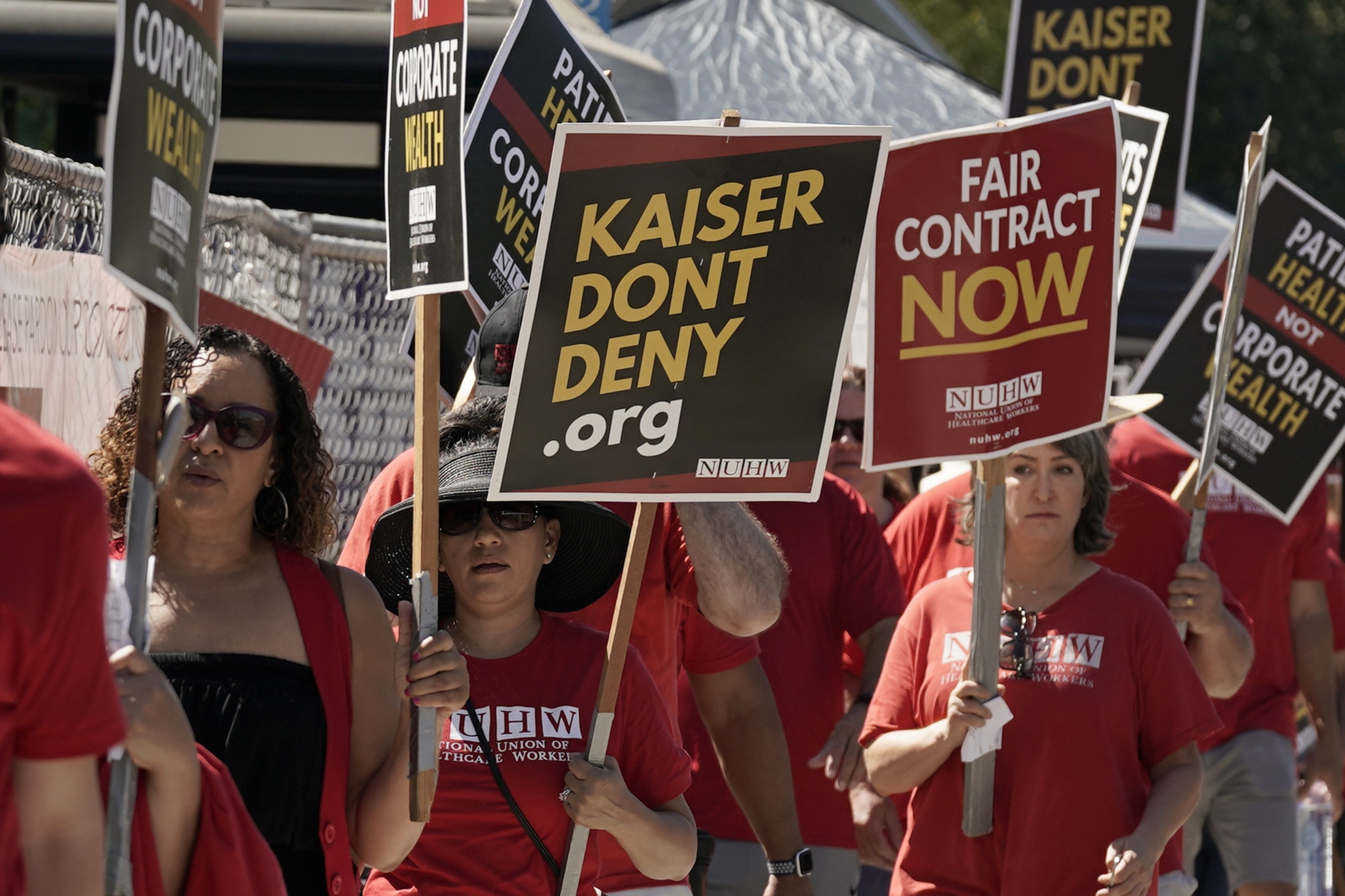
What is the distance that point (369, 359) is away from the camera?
19.4ft

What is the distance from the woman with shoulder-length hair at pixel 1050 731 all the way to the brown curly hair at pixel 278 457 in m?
1.51

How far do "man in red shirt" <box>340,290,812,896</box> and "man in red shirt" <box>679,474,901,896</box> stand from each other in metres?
0.45

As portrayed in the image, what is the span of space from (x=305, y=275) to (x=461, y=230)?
2.39m

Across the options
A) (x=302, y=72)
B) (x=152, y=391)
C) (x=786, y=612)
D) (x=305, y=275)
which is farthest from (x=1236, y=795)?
(x=152, y=391)

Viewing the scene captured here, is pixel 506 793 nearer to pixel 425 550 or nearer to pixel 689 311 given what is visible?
pixel 425 550

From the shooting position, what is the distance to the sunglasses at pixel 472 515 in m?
3.53

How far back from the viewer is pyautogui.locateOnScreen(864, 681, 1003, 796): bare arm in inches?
160

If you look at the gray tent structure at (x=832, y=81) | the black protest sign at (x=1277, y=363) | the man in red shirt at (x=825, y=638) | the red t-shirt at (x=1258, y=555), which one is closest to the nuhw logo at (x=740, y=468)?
the man in red shirt at (x=825, y=638)

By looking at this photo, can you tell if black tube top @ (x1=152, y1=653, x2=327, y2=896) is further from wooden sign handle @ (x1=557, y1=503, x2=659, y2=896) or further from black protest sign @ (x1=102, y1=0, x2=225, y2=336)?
black protest sign @ (x1=102, y1=0, x2=225, y2=336)

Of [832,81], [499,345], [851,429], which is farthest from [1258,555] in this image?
[832,81]

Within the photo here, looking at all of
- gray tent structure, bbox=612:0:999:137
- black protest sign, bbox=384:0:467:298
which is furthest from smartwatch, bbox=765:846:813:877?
gray tent structure, bbox=612:0:999:137

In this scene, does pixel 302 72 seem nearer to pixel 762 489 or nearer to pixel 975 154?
pixel 975 154

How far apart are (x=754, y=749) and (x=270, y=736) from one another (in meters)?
1.81

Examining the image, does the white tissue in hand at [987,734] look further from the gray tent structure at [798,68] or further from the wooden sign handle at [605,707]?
the gray tent structure at [798,68]
